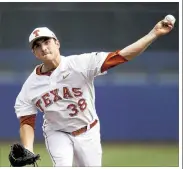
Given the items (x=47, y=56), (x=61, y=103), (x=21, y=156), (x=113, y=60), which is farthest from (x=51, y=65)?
(x=21, y=156)

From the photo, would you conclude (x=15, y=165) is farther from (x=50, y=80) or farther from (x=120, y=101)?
(x=120, y=101)

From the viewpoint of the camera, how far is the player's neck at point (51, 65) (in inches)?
159

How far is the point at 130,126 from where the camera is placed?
9.41 meters

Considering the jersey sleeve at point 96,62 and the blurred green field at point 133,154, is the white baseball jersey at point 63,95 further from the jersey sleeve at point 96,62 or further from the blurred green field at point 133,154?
the blurred green field at point 133,154

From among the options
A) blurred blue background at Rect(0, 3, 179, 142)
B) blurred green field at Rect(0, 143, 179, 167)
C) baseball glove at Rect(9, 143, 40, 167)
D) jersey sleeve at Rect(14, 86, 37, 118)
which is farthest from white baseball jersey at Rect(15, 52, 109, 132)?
blurred blue background at Rect(0, 3, 179, 142)

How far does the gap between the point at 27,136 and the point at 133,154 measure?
4393 millimetres

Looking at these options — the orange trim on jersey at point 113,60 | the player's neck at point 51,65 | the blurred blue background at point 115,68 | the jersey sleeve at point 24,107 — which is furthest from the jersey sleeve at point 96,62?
the blurred blue background at point 115,68

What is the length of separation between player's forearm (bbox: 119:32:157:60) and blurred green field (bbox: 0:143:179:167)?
10.3 ft

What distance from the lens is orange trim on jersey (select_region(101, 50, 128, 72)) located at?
147 inches

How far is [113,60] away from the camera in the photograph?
377 centimetres

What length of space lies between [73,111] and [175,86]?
5.67 meters

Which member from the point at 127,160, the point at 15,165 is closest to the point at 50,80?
the point at 15,165

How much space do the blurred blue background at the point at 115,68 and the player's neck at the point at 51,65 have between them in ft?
16.6

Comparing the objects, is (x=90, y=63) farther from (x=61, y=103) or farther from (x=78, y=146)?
(x=78, y=146)
